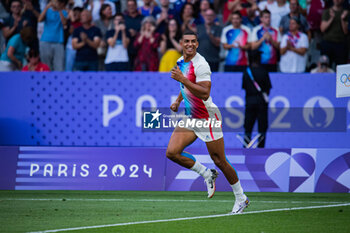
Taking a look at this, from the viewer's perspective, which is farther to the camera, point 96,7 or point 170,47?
point 96,7

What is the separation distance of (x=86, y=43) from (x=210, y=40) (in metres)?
3.07

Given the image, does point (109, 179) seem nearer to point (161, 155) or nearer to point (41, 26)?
point (161, 155)

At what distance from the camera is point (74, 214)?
877cm

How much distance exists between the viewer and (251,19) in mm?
16078

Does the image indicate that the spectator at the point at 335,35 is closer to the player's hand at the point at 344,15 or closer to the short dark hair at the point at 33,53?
the player's hand at the point at 344,15

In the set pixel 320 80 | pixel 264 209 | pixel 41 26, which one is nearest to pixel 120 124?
pixel 41 26

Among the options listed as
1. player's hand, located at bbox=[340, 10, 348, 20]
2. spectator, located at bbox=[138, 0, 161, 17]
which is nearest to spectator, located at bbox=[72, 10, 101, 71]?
spectator, located at bbox=[138, 0, 161, 17]

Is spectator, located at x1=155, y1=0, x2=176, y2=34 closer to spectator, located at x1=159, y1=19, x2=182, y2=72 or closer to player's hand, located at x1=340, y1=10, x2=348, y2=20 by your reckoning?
spectator, located at x1=159, y1=19, x2=182, y2=72

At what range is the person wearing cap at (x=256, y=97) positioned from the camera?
14727 millimetres

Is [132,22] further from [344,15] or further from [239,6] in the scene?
[344,15]

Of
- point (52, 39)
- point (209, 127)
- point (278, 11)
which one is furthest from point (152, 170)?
point (278, 11)

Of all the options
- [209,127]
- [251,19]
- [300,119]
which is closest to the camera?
[209,127]

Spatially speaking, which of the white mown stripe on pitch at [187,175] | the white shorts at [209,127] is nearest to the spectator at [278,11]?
the white mown stripe on pitch at [187,175]

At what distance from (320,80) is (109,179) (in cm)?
589
